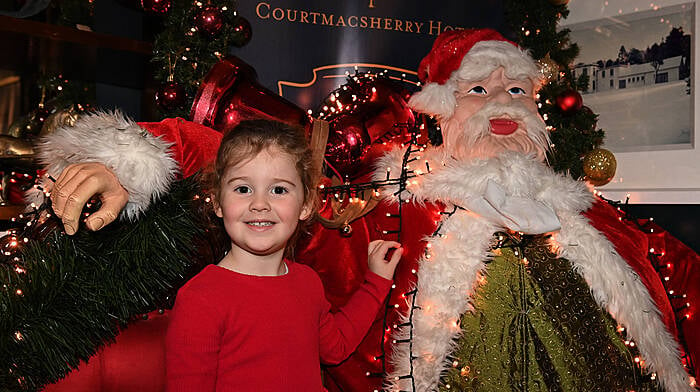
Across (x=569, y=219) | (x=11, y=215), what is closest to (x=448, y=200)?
(x=569, y=219)

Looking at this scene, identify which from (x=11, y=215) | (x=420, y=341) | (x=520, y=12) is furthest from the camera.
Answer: (x=520, y=12)

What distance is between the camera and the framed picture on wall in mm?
2676

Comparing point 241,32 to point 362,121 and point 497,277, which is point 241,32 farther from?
point 497,277

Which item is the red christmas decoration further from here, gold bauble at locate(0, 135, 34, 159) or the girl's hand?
gold bauble at locate(0, 135, 34, 159)

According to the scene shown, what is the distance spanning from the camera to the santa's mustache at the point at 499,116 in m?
1.68

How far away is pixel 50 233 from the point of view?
127cm

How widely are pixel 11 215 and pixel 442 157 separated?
62.1 inches

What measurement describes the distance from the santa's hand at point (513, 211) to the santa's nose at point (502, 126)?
0.19 metres

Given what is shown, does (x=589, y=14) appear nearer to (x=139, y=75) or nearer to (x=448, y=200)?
(x=448, y=200)

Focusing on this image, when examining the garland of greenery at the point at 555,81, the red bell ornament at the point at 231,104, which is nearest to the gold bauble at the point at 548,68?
the garland of greenery at the point at 555,81

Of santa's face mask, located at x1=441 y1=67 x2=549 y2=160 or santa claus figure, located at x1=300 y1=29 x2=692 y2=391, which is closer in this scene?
santa claus figure, located at x1=300 y1=29 x2=692 y2=391

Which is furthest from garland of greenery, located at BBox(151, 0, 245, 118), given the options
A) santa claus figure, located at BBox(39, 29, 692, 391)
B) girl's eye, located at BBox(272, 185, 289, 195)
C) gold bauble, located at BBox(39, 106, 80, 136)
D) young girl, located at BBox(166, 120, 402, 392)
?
girl's eye, located at BBox(272, 185, 289, 195)

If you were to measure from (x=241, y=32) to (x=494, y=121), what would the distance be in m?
1.05

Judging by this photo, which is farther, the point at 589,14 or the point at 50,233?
the point at 589,14
